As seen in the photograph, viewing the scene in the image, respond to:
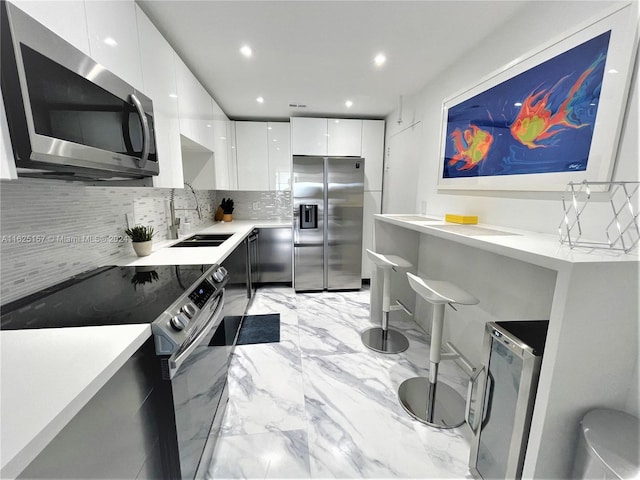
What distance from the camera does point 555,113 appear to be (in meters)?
1.28

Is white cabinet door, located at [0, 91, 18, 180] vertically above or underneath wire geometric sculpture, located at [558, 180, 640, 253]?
above

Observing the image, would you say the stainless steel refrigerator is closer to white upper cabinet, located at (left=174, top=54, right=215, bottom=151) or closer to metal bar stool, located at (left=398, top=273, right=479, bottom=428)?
white upper cabinet, located at (left=174, top=54, right=215, bottom=151)

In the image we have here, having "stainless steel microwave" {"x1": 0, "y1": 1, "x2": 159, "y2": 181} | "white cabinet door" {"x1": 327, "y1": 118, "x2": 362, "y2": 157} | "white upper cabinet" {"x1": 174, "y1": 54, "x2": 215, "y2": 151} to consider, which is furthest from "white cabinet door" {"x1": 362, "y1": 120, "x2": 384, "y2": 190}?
"stainless steel microwave" {"x1": 0, "y1": 1, "x2": 159, "y2": 181}

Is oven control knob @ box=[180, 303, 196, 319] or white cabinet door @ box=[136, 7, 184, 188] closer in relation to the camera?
oven control knob @ box=[180, 303, 196, 319]

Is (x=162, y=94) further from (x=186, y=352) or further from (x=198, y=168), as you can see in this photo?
(x=186, y=352)

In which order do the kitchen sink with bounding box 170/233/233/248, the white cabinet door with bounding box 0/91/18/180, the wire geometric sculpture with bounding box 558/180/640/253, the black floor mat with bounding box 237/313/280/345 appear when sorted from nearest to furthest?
the white cabinet door with bounding box 0/91/18/180, the wire geometric sculpture with bounding box 558/180/640/253, the kitchen sink with bounding box 170/233/233/248, the black floor mat with bounding box 237/313/280/345

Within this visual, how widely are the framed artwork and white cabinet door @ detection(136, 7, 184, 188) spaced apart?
→ 200 centimetres

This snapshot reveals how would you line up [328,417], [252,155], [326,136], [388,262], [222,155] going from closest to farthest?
1. [328,417]
2. [388,262]
3. [222,155]
4. [326,136]
5. [252,155]

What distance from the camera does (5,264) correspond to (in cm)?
96

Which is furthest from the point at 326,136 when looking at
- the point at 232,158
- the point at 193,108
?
the point at 193,108

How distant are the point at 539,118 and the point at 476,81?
26.4 inches

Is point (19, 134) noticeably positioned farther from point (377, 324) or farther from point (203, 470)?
point (377, 324)

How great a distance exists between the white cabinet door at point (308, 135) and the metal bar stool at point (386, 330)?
5.89ft

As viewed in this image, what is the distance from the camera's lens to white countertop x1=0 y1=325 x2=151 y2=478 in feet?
1.45
